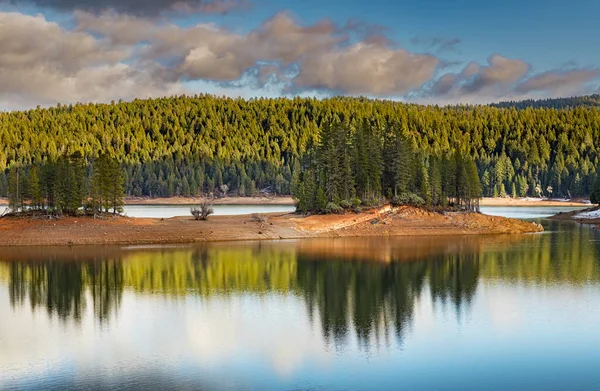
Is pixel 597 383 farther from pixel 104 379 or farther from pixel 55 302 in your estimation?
pixel 55 302

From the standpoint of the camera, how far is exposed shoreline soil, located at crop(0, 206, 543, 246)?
2901 inches

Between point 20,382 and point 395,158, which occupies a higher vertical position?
point 395,158

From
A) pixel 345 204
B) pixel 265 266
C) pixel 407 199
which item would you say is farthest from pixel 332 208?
pixel 265 266

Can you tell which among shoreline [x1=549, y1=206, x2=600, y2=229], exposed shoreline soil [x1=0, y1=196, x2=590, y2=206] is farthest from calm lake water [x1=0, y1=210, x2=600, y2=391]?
exposed shoreline soil [x1=0, y1=196, x2=590, y2=206]

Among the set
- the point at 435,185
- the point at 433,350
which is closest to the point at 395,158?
the point at 435,185

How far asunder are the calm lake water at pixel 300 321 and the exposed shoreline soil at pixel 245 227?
367 inches

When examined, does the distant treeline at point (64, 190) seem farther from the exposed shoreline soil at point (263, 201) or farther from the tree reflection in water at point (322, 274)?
the exposed shoreline soil at point (263, 201)

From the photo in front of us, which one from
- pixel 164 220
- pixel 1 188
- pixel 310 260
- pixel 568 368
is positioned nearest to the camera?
pixel 568 368

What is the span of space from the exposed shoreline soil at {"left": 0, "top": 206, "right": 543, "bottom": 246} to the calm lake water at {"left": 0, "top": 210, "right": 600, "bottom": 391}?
931 cm

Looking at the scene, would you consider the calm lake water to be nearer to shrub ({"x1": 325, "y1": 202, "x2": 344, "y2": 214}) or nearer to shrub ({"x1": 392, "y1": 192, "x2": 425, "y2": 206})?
shrub ({"x1": 325, "y1": 202, "x2": 344, "y2": 214})

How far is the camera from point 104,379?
24531 mm

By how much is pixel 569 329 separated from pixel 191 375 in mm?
18684

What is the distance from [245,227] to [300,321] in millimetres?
46445

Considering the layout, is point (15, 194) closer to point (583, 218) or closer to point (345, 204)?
point (345, 204)
